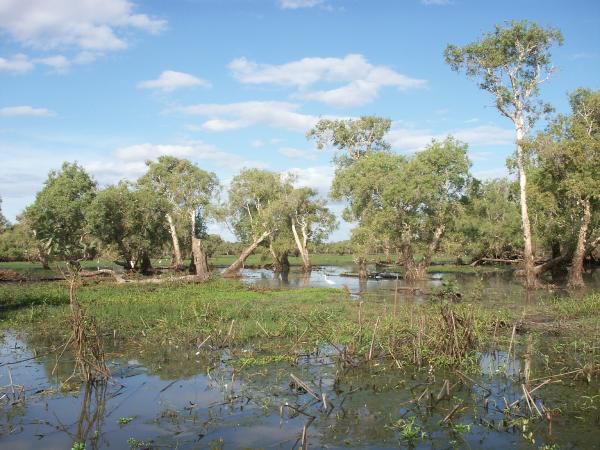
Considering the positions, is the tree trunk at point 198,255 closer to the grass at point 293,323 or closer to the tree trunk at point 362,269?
the tree trunk at point 362,269

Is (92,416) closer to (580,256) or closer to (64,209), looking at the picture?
(580,256)

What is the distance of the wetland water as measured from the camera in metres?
8.58

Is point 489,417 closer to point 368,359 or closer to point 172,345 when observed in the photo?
point 368,359

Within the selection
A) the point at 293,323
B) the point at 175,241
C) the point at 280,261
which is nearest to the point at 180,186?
the point at 175,241

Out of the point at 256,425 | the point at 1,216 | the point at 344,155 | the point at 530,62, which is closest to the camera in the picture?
the point at 256,425

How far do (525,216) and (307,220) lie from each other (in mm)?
29642

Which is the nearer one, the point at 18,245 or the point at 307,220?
the point at 307,220

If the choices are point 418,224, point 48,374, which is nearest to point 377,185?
point 418,224

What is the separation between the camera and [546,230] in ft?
Result: 135

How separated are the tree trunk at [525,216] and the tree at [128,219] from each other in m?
30.5

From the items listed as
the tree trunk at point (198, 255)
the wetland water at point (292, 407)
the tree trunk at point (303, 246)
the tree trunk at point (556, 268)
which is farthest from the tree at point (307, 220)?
the wetland water at point (292, 407)

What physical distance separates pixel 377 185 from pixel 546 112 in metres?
13.2

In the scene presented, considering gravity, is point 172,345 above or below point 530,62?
below

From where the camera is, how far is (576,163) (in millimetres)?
31625
